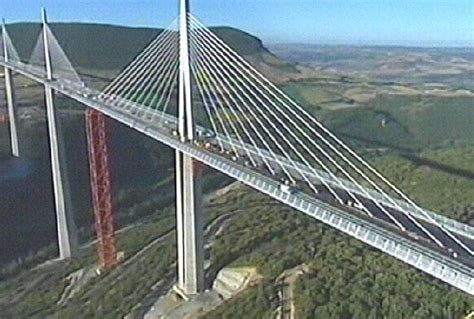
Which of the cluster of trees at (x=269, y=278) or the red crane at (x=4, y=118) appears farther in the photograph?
the red crane at (x=4, y=118)

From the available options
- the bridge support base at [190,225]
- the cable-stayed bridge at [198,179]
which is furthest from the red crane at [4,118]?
the bridge support base at [190,225]

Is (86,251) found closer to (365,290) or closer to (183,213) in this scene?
(183,213)

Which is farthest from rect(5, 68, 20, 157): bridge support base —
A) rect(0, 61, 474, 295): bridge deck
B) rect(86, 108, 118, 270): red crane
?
rect(0, 61, 474, 295): bridge deck

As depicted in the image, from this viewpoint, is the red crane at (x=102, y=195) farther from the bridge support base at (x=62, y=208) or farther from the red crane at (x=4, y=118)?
the red crane at (x=4, y=118)

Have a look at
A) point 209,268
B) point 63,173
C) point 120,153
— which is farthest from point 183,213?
point 120,153

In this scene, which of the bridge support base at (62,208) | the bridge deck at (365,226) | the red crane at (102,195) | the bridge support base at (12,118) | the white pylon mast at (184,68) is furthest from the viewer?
the bridge support base at (12,118)

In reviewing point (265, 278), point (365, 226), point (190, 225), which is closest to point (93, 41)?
point (190, 225)

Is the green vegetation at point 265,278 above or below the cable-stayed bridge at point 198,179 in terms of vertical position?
below
